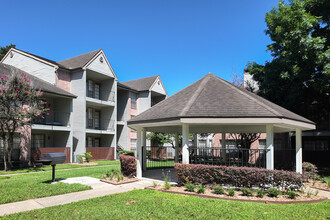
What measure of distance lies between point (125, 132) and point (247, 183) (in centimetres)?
2398

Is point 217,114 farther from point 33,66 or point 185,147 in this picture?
point 33,66

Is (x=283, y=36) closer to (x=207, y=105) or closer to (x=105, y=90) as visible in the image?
(x=207, y=105)

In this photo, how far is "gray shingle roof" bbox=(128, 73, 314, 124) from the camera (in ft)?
32.6

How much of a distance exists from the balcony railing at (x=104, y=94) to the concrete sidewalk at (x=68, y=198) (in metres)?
18.2

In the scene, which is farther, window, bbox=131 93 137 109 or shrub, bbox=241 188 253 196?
window, bbox=131 93 137 109

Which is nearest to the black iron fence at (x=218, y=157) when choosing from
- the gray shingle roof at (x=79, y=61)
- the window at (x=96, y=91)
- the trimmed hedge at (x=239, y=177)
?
the trimmed hedge at (x=239, y=177)

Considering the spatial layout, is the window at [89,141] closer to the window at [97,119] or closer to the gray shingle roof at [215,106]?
the window at [97,119]

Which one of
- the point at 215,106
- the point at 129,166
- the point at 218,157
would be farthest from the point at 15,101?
the point at 218,157

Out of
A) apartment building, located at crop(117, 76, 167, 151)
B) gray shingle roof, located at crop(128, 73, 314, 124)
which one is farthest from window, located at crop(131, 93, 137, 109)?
gray shingle roof, located at crop(128, 73, 314, 124)

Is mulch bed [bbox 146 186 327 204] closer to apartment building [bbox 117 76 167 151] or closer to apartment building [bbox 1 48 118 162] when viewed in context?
apartment building [bbox 1 48 118 162]

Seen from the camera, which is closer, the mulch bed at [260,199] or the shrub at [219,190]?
the mulch bed at [260,199]

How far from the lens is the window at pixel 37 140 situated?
2256cm

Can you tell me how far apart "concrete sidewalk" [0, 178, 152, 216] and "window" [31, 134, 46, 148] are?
555 inches

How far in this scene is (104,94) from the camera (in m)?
29.4
